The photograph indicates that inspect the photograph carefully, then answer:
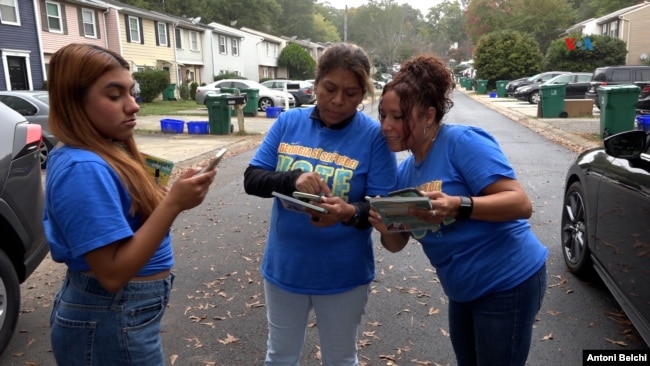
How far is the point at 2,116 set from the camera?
366 centimetres

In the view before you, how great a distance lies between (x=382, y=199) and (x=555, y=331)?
2.57 meters

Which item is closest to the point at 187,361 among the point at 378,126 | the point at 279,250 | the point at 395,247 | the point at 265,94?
the point at 279,250

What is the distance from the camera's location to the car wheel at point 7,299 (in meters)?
3.41

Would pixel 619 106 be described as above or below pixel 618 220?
above

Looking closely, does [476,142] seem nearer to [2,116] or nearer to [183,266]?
[2,116]

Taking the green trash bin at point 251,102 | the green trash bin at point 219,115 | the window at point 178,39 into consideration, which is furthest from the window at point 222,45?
the green trash bin at point 219,115

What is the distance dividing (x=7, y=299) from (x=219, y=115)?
1339 centimetres

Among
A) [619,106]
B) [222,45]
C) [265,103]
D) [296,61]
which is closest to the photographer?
[619,106]

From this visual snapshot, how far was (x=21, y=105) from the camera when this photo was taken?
11508 mm

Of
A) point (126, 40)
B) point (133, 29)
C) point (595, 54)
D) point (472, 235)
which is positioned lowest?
point (472, 235)

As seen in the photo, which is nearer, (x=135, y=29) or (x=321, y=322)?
(x=321, y=322)

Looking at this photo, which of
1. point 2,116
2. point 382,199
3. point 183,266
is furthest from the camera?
point 183,266

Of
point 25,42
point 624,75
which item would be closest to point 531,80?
point 624,75

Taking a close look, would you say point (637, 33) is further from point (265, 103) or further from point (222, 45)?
point (222, 45)
